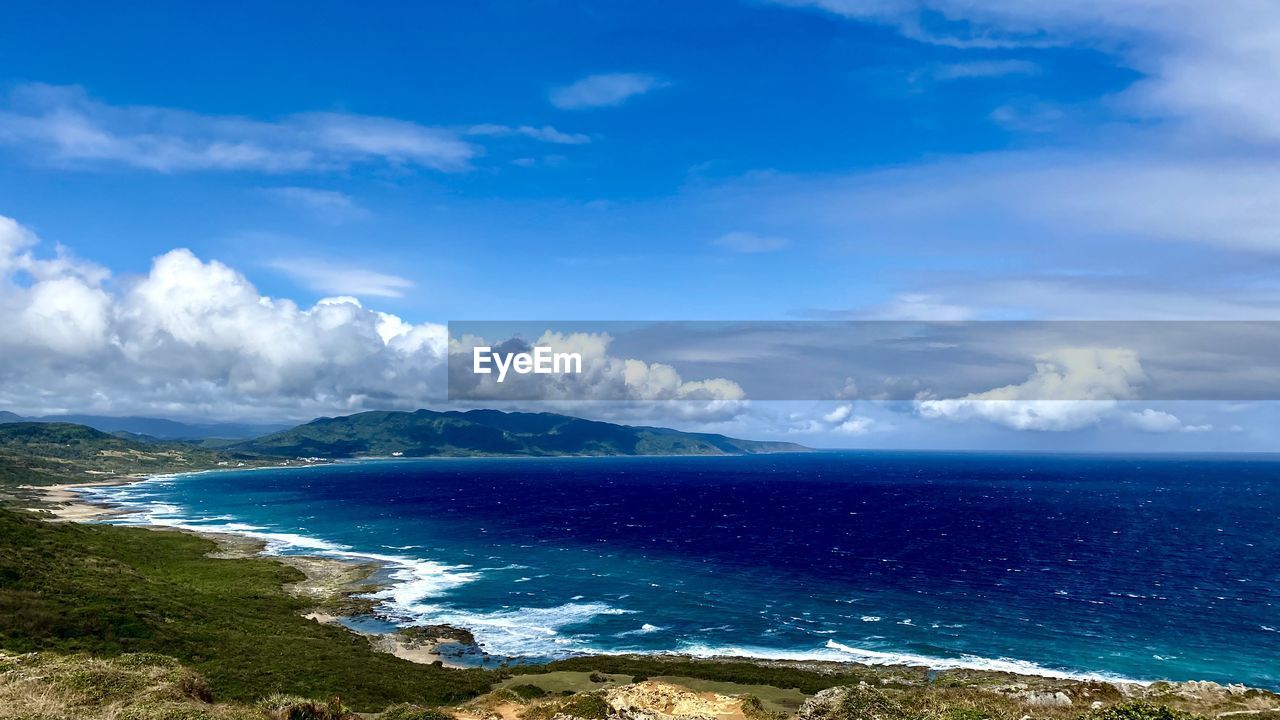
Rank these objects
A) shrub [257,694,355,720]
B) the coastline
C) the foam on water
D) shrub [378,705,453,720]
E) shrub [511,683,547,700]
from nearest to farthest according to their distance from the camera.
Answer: shrub [257,694,355,720] → shrub [378,705,453,720] → shrub [511,683,547,700] → the foam on water → the coastline

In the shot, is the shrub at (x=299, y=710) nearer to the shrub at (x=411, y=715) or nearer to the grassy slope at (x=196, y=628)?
the shrub at (x=411, y=715)

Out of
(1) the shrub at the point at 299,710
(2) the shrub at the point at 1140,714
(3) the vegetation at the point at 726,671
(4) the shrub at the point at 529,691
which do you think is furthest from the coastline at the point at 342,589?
(2) the shrub at the point at 1140,714

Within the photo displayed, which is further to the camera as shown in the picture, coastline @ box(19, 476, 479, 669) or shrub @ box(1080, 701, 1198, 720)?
coastline @ box(19, 476, 479, 669)

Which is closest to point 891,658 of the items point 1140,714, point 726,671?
point 726,671

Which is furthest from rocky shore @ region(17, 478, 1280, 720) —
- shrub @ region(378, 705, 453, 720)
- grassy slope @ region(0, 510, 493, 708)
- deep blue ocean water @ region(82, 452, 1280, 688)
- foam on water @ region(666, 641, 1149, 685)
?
grassy slope @ region(0, 510, 493, 708)

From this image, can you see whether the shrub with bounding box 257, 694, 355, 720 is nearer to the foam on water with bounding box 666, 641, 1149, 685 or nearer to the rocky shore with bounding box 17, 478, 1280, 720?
the rocky shore with bounding box 17, 478, 1280, 720

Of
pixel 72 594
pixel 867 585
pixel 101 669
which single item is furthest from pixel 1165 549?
pixel 72 594

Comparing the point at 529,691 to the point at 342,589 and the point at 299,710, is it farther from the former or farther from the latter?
the point at 342,589

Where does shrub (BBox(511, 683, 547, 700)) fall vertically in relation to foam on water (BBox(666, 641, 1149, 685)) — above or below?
above
